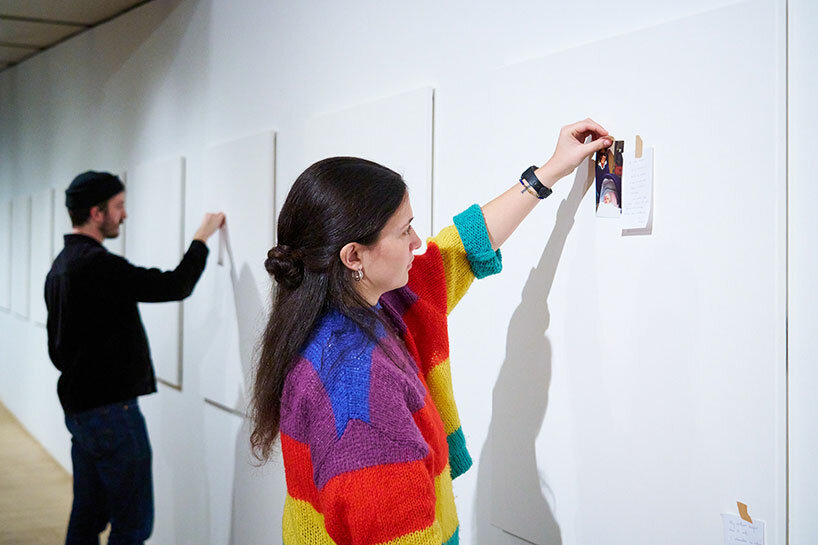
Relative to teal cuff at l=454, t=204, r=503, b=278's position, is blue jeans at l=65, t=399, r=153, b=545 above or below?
below

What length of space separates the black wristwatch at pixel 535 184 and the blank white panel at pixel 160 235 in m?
2.30

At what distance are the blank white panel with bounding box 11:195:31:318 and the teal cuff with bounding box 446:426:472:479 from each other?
544cm

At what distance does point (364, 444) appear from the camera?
1.15m

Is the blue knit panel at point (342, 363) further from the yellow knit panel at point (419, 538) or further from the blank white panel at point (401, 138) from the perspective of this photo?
the blank white panel at point (401, 138)

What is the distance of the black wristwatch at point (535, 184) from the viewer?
1.55 metres

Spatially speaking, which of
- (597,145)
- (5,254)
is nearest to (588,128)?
(597,145)

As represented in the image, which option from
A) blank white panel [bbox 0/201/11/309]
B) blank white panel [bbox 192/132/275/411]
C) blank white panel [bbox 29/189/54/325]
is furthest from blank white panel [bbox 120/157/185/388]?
blank white panel [bbox 0/201/11/309]

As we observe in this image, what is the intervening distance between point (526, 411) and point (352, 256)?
0.70 m

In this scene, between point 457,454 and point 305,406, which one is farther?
point 457,454

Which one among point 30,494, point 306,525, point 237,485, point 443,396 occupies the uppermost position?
point 443,396

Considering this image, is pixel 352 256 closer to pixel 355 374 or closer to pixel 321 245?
pixel 321 245

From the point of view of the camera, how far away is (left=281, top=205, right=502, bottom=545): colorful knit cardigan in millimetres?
1131

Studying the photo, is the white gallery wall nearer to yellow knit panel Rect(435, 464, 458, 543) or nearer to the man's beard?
yellow knit panel Rect(435, 464, 458, 543)

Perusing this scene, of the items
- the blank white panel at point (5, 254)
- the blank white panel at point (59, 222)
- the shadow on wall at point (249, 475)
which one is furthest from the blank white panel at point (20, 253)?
the shadow on wall at point (249, 475)
